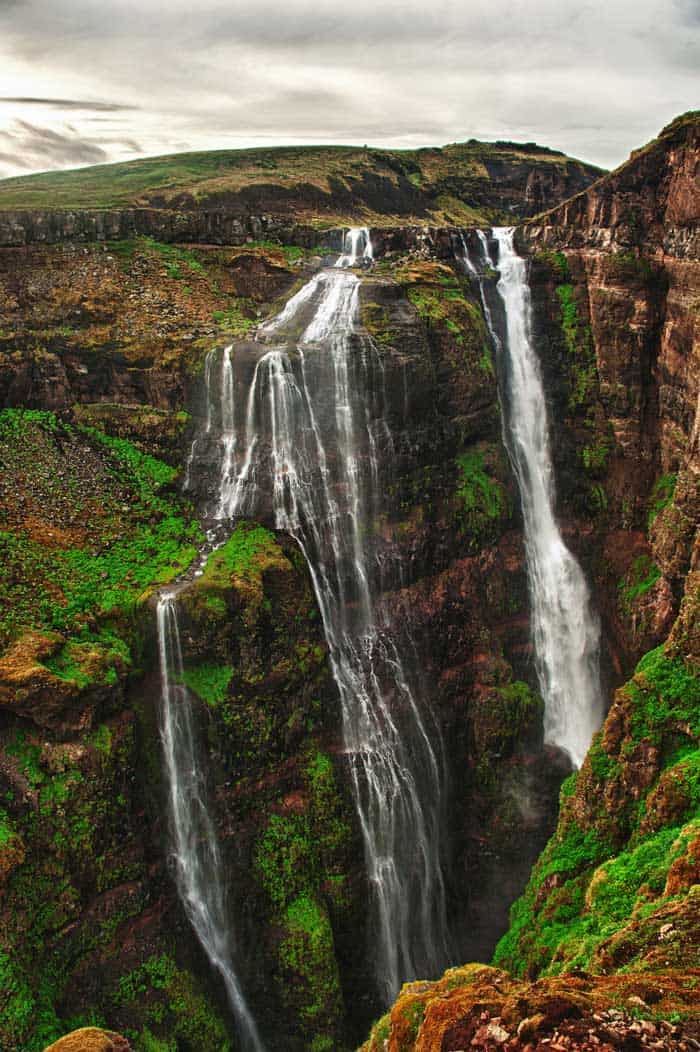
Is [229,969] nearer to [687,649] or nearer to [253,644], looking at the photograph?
[253,644]

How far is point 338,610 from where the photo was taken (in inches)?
827

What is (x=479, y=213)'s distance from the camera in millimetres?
49969

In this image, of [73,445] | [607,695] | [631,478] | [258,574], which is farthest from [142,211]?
[607,695]

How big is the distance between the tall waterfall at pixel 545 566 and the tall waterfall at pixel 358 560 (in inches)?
202

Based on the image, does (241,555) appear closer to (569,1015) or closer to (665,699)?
(665,699)

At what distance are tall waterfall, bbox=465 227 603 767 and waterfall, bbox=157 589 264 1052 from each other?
10.7 metres

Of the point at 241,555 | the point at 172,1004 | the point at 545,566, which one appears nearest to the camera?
the point at 172,1004

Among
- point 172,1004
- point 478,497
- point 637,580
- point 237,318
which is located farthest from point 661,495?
A: point 172,1004

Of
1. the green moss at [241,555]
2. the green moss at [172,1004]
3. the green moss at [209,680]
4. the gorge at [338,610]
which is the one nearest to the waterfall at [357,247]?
the gorge at [338,610]

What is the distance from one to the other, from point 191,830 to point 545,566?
1386 centimetres

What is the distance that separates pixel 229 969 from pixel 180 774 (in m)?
4.53

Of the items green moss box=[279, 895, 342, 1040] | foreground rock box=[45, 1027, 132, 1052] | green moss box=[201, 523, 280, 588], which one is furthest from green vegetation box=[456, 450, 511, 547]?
foreground rock box=[45, 1027, 132, 1052]

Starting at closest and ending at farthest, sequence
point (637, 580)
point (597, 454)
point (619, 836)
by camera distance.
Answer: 1. point (619, 836)
2. point (637, 580)
3. point (597, 454)

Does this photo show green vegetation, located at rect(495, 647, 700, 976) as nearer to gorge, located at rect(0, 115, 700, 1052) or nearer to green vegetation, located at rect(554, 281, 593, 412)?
gorge, located at rect(0, 115, 700, 1052)
